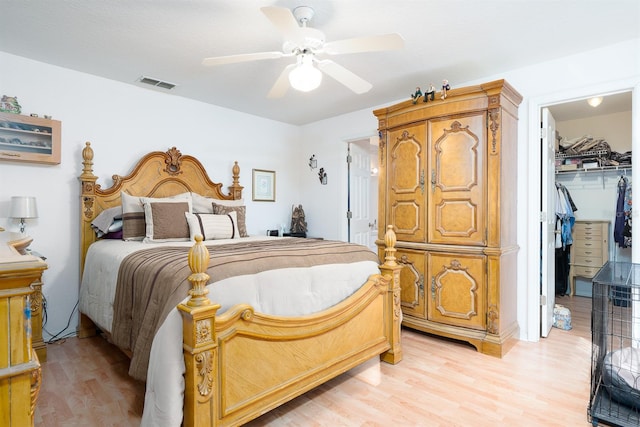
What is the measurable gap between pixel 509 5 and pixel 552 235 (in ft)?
7.18

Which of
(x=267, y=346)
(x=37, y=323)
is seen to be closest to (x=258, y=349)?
(x=267, y=346)

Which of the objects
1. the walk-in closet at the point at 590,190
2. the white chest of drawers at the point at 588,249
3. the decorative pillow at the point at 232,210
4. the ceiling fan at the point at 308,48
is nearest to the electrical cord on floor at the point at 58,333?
the decorative pillow at the point at 232,210

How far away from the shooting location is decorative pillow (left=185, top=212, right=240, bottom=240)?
3.05 meters

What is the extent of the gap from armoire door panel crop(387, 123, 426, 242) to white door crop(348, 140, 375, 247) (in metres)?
1.27

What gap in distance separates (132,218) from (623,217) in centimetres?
536

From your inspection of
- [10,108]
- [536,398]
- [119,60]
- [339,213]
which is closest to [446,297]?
[536,398]

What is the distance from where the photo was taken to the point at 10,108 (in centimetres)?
276

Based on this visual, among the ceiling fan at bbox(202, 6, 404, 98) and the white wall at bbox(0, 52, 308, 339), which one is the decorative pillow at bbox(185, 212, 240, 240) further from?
the ceiling fan at bbox(202, 6, 404, 98)

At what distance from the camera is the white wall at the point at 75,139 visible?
289 cm

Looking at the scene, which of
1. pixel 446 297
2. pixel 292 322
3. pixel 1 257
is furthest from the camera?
pixel 446 297

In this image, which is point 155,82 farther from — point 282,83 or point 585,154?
point 585,154

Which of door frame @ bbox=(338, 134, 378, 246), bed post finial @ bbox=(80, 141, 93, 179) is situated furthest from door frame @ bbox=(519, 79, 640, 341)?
bed post finial @ bbox=(80, 141, 93, 179)

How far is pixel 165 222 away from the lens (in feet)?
9.63

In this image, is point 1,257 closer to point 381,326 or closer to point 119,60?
point 381,326
